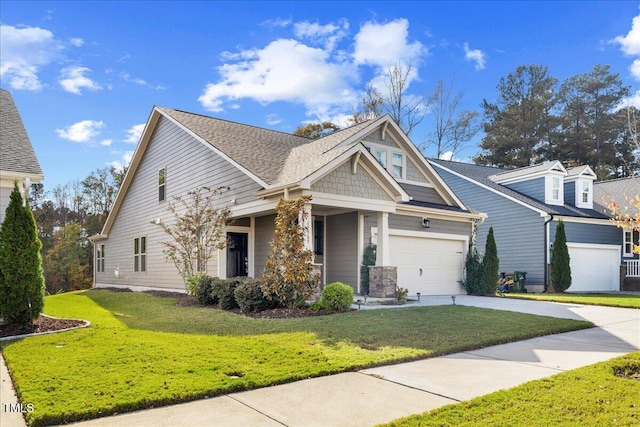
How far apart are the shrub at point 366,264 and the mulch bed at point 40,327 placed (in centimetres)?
756

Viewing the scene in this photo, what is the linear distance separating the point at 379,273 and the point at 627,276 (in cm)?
1568

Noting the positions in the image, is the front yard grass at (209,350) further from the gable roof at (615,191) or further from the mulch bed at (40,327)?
the gable roof at (615,191)

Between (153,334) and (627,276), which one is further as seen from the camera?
(627,276)

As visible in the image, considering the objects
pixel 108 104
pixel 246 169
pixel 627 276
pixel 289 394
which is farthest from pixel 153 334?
pixel 627 276

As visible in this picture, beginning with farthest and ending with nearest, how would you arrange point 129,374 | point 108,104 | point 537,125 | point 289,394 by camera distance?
point 537,125 → point 108,104 → point 129,374 → point 289,394

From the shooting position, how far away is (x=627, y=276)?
22234mm

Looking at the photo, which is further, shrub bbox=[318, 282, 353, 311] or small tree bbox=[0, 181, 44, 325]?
Result: shrub bbox=[318, 282, 353, 311]

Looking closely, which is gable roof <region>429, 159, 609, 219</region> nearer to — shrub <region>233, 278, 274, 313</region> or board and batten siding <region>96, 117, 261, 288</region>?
board and batten siding <region>96, 117, 261, 288</region>

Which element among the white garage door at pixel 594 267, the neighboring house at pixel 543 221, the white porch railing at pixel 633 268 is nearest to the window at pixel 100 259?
the neighboring house at pixel 543 221

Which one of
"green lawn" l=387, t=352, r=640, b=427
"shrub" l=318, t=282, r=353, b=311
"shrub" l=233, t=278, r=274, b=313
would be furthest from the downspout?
"green lawn" l=387, t=352, r=640, b=427

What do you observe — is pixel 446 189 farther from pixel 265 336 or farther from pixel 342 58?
pixel 265 336

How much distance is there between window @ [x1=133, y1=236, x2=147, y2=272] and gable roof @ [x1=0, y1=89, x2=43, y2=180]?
297 inches

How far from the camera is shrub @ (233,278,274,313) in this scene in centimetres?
1034

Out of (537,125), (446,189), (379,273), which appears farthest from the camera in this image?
(537,125)
